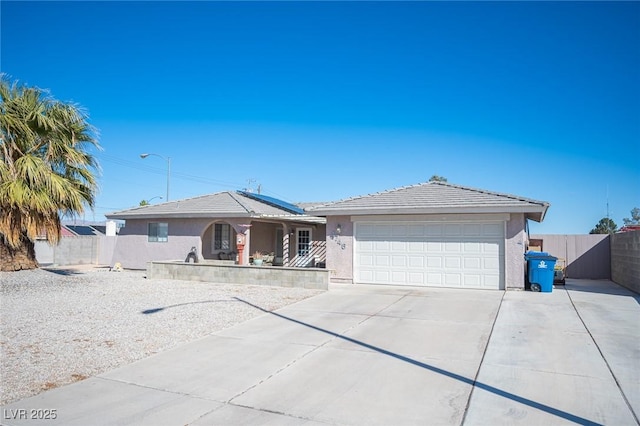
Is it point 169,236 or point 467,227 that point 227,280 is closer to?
point 169,236

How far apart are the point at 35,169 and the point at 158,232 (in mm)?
8846

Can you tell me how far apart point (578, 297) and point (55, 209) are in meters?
16.3

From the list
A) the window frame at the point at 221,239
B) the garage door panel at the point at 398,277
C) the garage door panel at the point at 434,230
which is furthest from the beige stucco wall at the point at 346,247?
the window frame at the point at 221,239

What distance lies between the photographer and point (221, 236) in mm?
22875

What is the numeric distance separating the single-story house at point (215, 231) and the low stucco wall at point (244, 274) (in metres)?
3.07

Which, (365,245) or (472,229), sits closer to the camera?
(472,229)

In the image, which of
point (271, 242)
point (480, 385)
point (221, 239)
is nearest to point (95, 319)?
point (480, 385)

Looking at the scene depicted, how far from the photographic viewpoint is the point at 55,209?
1404cm

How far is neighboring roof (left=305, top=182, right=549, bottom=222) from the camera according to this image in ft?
46.3

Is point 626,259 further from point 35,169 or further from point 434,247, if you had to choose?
point 35,169

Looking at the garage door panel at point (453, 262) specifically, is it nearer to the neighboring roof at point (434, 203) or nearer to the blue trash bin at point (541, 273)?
the neighboring roof at point (434, 203)

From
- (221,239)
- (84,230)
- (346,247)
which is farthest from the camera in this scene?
(84,230)

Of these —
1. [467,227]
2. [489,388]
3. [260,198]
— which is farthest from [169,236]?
[489,388]

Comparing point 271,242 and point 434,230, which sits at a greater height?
point 434,230
